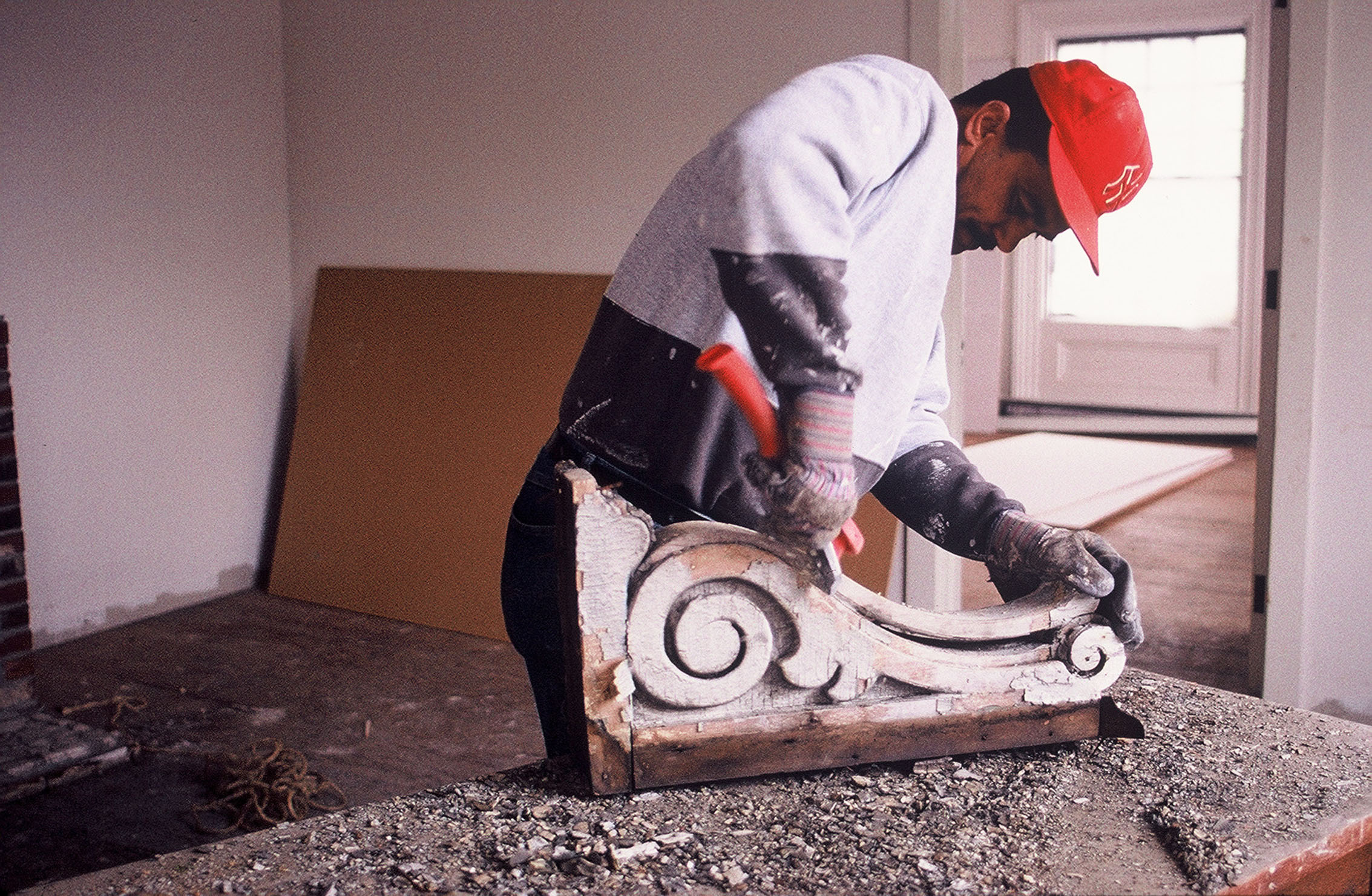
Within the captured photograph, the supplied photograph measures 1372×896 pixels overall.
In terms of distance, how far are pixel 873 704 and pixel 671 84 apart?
2.59m

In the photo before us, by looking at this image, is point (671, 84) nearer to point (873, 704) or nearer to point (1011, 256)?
point (873, 704)

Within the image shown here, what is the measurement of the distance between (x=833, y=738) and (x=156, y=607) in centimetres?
346

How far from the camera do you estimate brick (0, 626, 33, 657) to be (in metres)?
3.08

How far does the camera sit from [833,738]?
1.34 metres

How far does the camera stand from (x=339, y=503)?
421 centimetres

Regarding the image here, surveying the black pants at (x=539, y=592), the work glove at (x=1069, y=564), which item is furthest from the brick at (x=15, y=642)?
the work glove at (x=1069, y=564)

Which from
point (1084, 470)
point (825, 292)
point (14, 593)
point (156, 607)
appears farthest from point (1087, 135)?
point (1084, 470)

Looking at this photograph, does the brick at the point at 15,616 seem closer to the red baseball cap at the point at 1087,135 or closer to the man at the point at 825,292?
the man at the point at 825,292

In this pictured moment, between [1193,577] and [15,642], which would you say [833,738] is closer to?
[15,642]

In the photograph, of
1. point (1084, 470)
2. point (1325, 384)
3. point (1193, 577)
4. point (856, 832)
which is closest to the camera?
point (856, 832)

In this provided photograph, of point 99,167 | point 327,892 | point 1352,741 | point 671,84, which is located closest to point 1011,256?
point 671,84

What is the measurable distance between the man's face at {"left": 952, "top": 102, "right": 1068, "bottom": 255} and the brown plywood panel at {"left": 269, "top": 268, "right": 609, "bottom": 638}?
2445 mm

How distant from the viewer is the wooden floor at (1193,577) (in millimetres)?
3613

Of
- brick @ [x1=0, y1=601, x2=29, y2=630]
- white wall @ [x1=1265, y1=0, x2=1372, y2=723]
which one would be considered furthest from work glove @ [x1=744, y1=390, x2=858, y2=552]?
brick @ [x1=0, y1=601, x2=29, y2=630]
